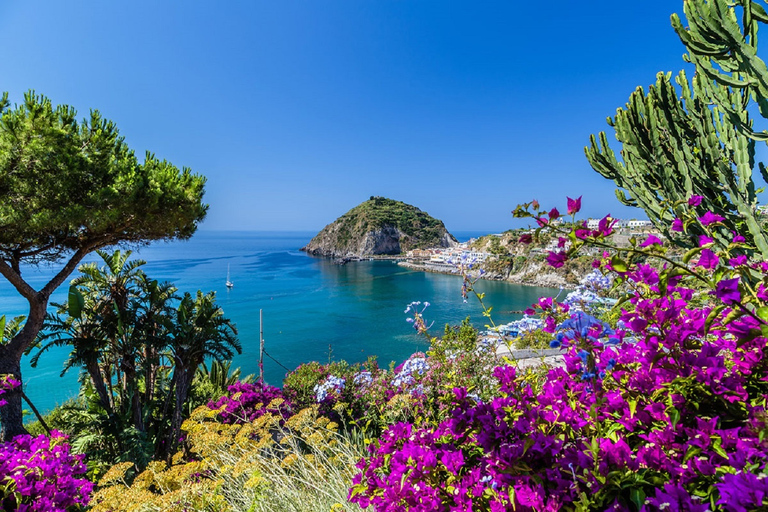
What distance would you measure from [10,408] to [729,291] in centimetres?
857

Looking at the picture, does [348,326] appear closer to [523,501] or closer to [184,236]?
[184,236]

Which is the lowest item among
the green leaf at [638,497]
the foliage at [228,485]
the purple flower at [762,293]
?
the foliage at [228,485]

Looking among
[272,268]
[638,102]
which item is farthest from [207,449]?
[272,268]

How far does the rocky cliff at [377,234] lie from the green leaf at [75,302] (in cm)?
7632

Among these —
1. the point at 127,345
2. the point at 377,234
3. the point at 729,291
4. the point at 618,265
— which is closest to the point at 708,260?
the point at 729,291

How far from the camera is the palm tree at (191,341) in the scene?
736cm

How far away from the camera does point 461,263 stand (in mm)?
2189

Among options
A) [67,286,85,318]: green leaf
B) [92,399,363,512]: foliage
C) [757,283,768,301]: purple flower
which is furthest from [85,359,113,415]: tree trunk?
[757,283,768,301]: purple flower

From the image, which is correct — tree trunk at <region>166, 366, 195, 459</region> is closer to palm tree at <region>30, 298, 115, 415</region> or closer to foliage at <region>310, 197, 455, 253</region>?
palm tree at <region>30, 298, 115, 415</region>

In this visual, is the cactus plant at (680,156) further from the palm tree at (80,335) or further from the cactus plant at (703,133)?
the palm tree at (80,335)

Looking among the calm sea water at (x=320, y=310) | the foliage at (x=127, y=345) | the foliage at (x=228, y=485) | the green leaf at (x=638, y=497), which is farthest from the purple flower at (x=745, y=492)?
the foliage at (x=127, y=345)

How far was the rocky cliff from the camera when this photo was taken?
85125mm

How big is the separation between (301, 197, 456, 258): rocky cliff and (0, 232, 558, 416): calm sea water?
21.8m

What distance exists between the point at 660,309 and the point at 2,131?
7683mm
